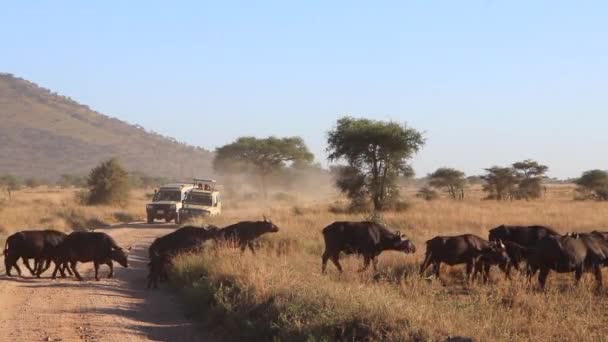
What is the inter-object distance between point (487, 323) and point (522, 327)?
0.73m

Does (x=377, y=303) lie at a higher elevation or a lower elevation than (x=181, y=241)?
lower

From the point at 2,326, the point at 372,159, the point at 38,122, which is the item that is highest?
the point at 38,122

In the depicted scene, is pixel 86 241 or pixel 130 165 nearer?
pixel 86 241

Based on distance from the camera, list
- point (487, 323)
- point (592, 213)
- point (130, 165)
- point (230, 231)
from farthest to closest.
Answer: point (130, 165) → point (592, 213) → point (230, 231) → point (487, 323)

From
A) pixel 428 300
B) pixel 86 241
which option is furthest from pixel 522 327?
pixel 86 241

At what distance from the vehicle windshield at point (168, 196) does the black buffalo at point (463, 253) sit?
22987mm

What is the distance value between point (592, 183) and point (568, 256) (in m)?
48.3

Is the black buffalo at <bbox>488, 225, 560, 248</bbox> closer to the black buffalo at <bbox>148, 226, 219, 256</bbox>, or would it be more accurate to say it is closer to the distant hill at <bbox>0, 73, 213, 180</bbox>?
the black buffalo at <bbox>148, 226, 219, 256</bbox>

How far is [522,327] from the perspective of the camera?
31.6 ft

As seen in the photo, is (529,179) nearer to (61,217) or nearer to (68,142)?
(61,217)

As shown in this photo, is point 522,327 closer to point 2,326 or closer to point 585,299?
point 585,299

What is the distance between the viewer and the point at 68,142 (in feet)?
440

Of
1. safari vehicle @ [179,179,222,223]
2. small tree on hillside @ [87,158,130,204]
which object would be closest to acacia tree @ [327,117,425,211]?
safari vehicle @ [179,179,222,223]

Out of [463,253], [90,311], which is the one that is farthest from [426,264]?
[90,311]
